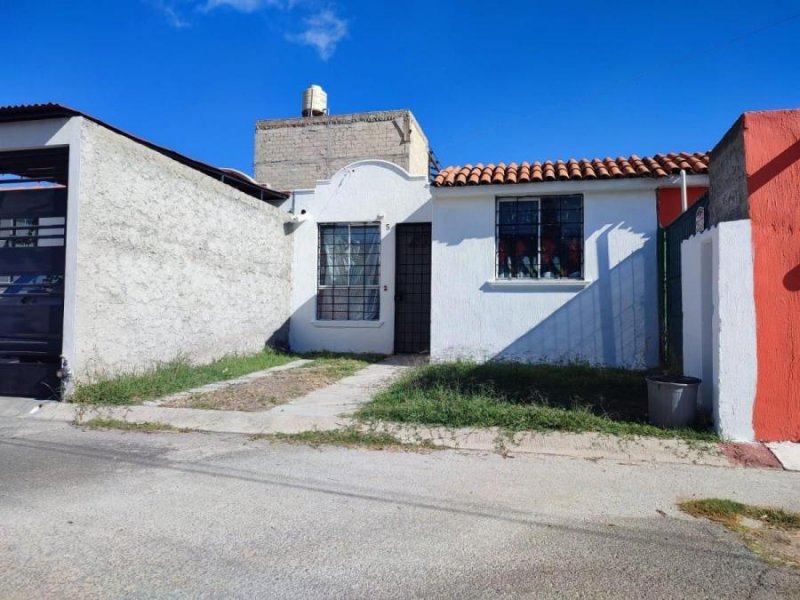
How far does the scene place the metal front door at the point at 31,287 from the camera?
25.3 ft

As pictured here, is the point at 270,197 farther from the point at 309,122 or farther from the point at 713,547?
the point at 713,547

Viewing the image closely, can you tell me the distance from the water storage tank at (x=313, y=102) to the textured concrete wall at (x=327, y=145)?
86cm

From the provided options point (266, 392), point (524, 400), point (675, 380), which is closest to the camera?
point (675, 380)

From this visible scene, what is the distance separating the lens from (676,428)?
5723mm

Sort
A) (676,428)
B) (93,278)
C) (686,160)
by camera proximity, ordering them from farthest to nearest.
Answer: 1. (686,160)
2. (93,278)
3. (676,428)

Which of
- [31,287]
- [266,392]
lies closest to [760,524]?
[266,392]

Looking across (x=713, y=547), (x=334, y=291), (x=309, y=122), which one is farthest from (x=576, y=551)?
(x=309, y=122)

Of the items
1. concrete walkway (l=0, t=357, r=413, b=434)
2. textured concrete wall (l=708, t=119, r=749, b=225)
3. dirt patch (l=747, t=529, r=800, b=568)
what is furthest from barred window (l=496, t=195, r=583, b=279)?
dirt patch (l=747, t=529, r=800, b=568)

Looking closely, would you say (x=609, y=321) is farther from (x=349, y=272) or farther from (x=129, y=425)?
(x=129, y=425)

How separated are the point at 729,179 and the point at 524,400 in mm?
3361

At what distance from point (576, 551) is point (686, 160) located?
8.78 m

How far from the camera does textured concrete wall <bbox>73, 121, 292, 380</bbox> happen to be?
753 centimetres

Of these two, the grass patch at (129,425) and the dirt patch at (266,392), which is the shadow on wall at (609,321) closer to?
the dirt patch at (266,392)

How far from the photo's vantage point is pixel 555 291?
1011 cm
